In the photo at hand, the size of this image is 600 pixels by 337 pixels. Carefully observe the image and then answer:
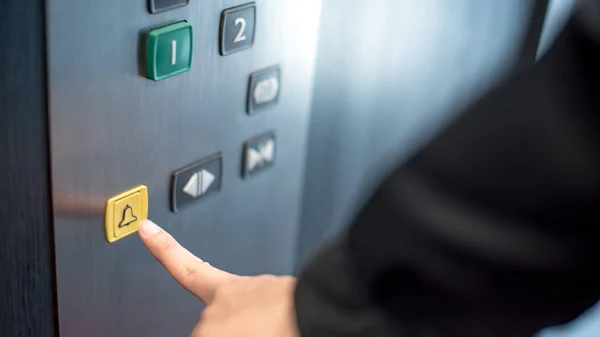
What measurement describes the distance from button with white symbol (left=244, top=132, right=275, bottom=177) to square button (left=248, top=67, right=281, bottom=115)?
3 cm

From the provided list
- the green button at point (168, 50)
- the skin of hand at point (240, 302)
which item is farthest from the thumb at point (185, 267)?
the green button at point (168, 50)

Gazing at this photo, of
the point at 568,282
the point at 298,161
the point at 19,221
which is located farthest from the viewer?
the point at 298,161

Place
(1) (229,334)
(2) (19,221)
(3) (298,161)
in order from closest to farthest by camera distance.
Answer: (1) (229,334)
(2) (19,221)
(3) (298,161)

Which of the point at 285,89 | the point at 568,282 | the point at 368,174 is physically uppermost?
the point at 568,282

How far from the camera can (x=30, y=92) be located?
20.8 inches

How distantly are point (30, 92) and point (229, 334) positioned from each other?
8.6 inches

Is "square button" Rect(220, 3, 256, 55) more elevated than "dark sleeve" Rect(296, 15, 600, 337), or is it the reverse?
"dark sleeve" Rect(296, 15, 600, 337)

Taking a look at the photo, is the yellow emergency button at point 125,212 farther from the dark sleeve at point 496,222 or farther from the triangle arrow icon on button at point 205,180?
the dark sleeve at point 496,222

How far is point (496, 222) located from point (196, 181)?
0.41m

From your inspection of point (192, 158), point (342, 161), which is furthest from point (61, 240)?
point (342, 161)

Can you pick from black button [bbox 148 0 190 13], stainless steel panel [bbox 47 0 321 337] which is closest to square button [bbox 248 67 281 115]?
stainless steel panel [bbox 47 0 321 337]

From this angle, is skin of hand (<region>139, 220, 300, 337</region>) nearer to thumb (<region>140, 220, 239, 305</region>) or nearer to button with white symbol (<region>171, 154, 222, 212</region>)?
thumb (<region>140, 220, 239, 305</region>)

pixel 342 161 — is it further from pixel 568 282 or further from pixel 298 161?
pixel 568 282

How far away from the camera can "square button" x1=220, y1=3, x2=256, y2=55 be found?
642 millimetres
